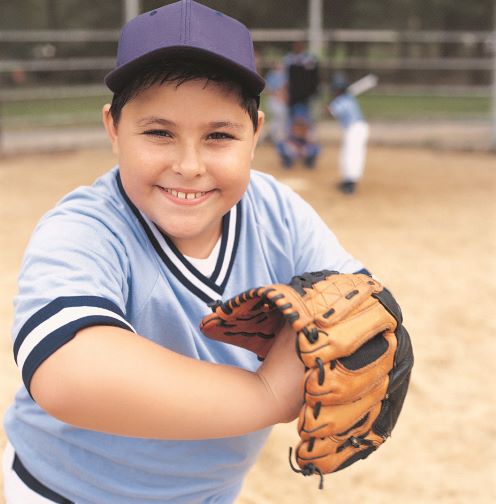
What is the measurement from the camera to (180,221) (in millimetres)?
1219

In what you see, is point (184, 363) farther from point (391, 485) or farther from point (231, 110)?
point (391, 485)

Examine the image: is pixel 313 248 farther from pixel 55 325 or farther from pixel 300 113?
pixel 300 113

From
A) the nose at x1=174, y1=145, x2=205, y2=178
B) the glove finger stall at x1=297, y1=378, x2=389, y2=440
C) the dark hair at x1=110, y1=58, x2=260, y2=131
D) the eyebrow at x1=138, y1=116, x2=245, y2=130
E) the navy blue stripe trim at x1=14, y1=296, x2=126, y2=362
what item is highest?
the dark hair at x1=110, y1=58, x2=260, y2=131

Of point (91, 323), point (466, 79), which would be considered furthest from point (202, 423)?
point (466, 79)

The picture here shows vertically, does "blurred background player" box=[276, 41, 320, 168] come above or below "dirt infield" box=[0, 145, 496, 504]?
above

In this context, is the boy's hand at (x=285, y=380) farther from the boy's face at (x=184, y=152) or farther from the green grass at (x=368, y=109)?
the green grass at (x=368, y=109)

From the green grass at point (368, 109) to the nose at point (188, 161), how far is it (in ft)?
35.4

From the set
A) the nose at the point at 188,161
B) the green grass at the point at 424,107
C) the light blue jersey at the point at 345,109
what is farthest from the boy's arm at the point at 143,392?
the green grass at the point at 424,107

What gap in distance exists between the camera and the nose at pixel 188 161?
112cm

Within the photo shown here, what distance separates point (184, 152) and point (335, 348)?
383 millimetres

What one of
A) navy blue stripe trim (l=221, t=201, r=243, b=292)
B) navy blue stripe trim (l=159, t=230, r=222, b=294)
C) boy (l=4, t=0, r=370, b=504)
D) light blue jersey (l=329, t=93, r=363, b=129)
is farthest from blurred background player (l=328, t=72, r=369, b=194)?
navy blue stripe trim (l=159, t=230, r=222, b=294)

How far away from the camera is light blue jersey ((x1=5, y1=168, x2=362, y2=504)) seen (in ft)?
3.63

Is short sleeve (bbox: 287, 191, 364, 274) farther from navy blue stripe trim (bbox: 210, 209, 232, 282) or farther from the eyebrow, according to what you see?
the eyebrow

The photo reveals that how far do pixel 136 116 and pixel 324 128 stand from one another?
1136 centimetres
